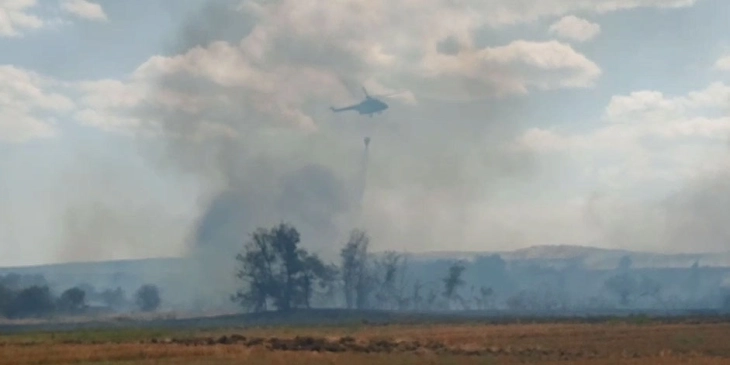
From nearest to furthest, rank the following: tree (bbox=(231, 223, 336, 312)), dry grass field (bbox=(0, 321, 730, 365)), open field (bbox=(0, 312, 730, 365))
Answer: dry grass field (bbox=(0, 321, 730, 365))
open field (bbox=(0, 312, 730, 365))
tree (bbox=(231, 223, 336, 312))

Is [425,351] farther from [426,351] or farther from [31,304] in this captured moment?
[31,304]

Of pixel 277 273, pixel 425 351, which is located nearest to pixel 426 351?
pixel 425 351

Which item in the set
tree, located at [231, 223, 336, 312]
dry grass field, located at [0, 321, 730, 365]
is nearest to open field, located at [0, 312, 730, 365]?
dry grass field, located at [0, 321, 730, 365]

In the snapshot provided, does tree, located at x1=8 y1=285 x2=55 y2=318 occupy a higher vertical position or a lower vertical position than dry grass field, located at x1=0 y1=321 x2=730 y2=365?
higher

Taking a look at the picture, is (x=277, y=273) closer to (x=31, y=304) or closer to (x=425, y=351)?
(x=31, y=304)

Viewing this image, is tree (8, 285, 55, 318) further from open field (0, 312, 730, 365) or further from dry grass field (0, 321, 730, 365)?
open field (0, 312, 730, 365)

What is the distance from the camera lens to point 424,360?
49.5m

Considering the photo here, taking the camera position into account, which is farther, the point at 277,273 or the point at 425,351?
the point at 277,273

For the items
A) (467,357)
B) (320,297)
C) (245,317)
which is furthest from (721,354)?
(320,297)

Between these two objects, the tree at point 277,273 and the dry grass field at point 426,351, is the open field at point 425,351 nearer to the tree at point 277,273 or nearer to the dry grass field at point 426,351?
the dry grass field at point 426,351

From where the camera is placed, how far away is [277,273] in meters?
173

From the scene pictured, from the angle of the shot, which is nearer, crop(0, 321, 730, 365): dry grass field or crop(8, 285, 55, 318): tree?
crop(0, 321, 730, 365): dry grass field

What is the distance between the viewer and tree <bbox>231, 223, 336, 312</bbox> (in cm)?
16875

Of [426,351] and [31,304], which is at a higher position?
[31,304]
